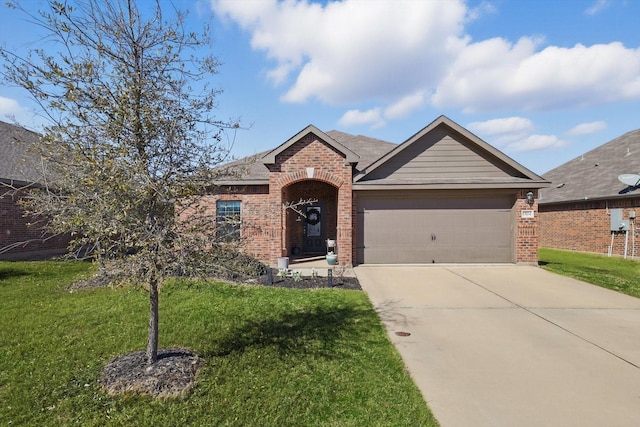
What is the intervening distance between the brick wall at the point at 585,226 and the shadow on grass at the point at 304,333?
15316 mm

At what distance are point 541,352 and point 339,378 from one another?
2.92 metres

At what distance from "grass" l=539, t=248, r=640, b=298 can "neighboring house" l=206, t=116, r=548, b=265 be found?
4.45ft

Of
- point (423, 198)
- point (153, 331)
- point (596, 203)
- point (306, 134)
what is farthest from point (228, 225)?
point (596, 203)

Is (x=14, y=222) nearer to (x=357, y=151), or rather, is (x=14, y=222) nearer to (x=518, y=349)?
(x=357, y=151)

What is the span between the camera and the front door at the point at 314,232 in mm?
14688

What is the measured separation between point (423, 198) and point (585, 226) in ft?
35.7

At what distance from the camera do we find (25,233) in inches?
548

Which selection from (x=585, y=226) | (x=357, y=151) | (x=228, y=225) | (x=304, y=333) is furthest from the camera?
(x=585, y=226)

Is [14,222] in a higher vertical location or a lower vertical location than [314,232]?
higher

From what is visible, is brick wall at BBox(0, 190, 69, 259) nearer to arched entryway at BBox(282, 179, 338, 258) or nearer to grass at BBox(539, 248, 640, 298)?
arched entryway at BBox(282, 179, 338, 258)

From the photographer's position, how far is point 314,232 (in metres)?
14.8

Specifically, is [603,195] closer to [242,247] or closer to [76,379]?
[242,247]

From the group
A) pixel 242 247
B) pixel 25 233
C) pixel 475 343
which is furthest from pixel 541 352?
pixel 25 233

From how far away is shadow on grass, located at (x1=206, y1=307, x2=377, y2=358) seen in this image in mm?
4798
